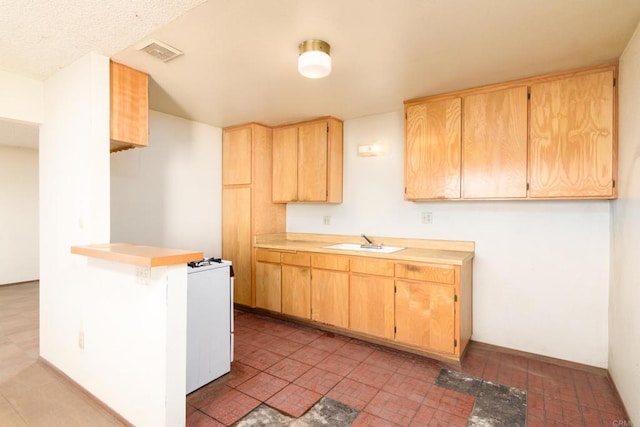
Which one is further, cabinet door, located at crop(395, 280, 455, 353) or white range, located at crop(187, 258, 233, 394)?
cabinet door, located at crop(395, 280, 455, 353)

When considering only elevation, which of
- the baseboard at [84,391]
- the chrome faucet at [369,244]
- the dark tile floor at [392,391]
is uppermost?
the chrome faucet at [369,244]

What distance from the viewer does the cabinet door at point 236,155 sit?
12.9 feet

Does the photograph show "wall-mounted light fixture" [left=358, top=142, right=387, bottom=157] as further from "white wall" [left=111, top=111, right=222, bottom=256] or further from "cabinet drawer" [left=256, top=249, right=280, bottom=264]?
"white wall" [left=111, top=111, right=222, bottom=256]

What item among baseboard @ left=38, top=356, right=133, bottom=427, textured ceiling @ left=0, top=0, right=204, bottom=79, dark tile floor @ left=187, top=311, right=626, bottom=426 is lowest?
dark tile floor @ left=187, top=311, right=626, bottom=426

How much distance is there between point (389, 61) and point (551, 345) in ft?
8.90

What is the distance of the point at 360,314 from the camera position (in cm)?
304

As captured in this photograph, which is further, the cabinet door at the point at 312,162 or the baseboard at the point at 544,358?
the cabinet door at the point at 312,162

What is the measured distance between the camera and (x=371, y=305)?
2965 millimetres

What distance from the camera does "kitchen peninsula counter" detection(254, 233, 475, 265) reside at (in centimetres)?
271

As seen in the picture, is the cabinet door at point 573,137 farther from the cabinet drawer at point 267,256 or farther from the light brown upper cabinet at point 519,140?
the cabinet drawer at point 267,256

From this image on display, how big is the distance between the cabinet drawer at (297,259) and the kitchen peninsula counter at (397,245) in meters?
0.06

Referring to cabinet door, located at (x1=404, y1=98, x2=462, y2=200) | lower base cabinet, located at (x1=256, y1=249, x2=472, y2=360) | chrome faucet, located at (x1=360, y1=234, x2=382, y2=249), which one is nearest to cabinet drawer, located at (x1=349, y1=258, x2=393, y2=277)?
lower base cabinet, located at (x1=256, y1=249, x2=472, y2=360)

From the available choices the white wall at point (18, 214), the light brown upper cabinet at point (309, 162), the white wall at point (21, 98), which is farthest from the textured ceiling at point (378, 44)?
the white wall at point (18, 214)

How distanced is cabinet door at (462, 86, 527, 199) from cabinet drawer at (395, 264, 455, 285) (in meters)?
0.71
